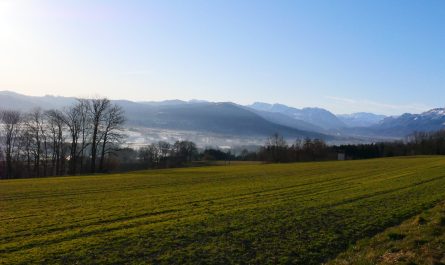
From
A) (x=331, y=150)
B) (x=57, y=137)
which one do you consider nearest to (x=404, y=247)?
(x=57, y=137)

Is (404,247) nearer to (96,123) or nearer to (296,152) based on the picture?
(96,123)

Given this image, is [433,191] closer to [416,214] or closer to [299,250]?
[416,214]

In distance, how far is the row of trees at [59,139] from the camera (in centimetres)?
9806

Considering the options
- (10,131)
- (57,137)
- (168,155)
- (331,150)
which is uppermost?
(10,131)

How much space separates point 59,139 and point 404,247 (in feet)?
329

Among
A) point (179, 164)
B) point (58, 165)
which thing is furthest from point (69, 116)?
point (179, 164)

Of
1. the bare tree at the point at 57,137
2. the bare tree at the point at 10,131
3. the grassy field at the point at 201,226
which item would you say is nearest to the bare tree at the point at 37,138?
the bare tree at the point at 57,137

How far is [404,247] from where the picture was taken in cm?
1562

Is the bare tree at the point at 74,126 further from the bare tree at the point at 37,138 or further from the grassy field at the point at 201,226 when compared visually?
the grassy field at the point at 201,226

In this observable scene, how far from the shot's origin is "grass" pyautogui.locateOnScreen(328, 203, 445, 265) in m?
13.9

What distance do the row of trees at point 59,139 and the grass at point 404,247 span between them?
8515 centimetres

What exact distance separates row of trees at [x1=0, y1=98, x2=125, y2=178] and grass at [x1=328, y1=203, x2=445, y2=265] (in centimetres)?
8515

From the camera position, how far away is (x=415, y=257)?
14.0 metres

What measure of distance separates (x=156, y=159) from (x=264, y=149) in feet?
146
